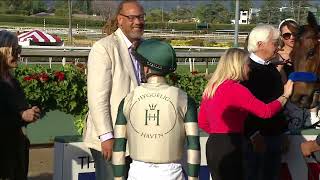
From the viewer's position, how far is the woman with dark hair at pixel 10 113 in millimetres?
3959

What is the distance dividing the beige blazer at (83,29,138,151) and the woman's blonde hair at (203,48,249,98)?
522 millimetres

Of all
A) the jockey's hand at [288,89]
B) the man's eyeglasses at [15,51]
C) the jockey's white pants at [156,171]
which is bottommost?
the jockey's white pants at [156,171]

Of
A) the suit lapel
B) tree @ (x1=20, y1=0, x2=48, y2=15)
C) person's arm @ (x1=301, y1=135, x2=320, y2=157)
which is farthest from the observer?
tree @ (x1=20, y1=0, x2=48, y2=15)

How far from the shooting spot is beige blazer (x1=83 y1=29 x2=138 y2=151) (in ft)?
11.6

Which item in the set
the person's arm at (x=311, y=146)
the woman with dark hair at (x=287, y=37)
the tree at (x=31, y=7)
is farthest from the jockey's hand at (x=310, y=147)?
the tree at (x=31, y=7)

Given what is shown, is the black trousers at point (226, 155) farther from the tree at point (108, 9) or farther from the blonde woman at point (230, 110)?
the tree at point (108, 9)

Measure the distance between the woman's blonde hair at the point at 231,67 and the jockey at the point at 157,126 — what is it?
77 centimetres

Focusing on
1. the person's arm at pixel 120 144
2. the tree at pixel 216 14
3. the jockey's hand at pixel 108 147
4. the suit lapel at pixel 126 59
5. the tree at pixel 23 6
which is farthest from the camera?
the tree at pixel 23 6

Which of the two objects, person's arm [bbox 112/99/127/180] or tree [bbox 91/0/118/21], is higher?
tree [bbox 91/0/118/21]

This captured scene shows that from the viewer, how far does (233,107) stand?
149 inches

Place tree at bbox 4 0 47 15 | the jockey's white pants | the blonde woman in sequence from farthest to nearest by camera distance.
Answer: tree at bbox 4 0 47 15
the blonde woman
the jockey's white pants

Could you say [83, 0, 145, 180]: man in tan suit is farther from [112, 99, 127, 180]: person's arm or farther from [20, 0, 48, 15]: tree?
[20, 0, 48, 15]: tree

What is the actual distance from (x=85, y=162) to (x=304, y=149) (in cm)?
147

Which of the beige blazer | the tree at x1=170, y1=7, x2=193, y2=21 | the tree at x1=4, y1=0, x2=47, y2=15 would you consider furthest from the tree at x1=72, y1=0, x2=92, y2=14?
the beige blazer
